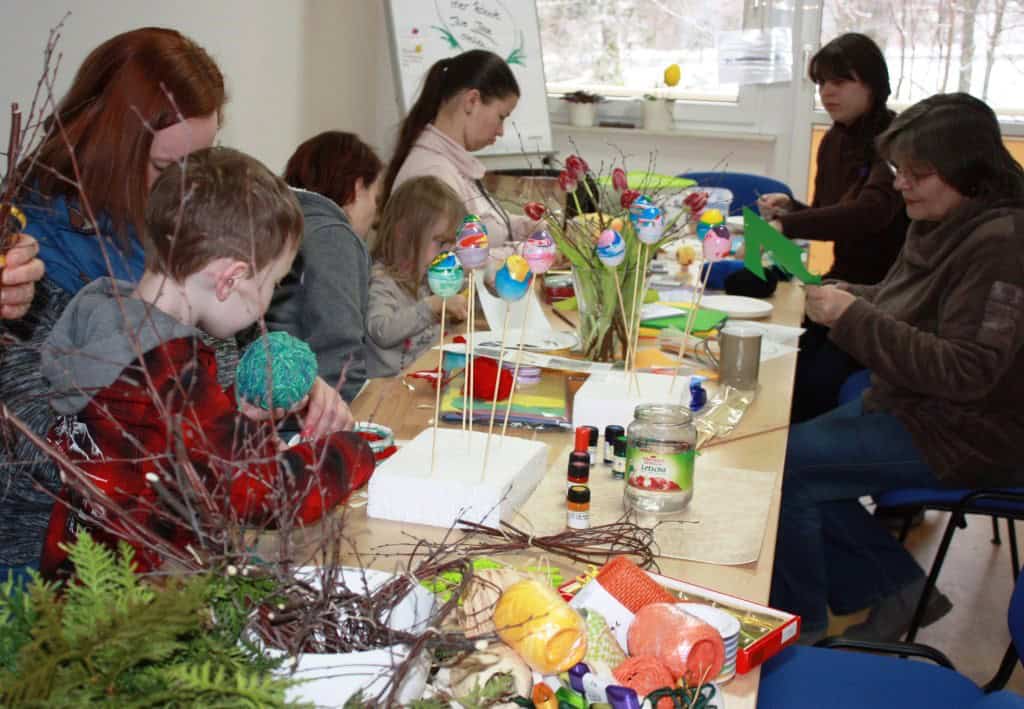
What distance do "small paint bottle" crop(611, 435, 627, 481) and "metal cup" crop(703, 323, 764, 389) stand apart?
597mm

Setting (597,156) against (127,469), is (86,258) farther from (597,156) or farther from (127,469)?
(597,156)

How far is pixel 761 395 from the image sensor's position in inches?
88.6

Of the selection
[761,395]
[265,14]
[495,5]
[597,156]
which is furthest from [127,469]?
[597,156]

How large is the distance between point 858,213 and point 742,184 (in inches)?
47.7

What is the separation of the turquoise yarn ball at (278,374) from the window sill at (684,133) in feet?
13.8

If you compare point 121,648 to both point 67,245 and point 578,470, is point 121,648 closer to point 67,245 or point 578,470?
point 578,470

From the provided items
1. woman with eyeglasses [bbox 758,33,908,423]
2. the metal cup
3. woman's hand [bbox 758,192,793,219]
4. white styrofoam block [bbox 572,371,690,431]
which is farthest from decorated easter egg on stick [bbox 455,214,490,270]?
woman's hand [bbox 758,192,793,219]

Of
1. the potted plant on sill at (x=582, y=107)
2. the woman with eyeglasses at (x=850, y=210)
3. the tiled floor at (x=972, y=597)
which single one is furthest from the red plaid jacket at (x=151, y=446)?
the potted plant on sill at (x=582, y=107)

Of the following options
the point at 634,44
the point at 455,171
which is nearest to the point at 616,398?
the point at 455,171

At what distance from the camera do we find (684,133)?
18.0 ft

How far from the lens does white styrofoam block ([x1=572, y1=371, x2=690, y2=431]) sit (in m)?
1.97

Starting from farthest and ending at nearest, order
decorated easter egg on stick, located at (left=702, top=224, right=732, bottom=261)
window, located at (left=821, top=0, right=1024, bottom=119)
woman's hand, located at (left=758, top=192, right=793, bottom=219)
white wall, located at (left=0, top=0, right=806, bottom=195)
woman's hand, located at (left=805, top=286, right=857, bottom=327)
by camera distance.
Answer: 1. window, located at (left=821, top=0, right=1024, bottom=119)
2. woman's hand, located at (left=758, top=192, right=793, bottom=219)
3. white wall, located at (left=0, top=0, right=806, bottom=195)
4. woman's hand, located at (left=805, top=286, right=857, bottom=327)
5. decorated easter egg on stick, located at (left=702, top=224, right=732, bottom=261)

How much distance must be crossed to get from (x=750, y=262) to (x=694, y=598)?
4.44 ft

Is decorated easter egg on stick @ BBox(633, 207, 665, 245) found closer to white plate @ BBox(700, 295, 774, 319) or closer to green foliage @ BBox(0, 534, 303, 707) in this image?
white plate @ BBox(700, 295, 774, 319)
